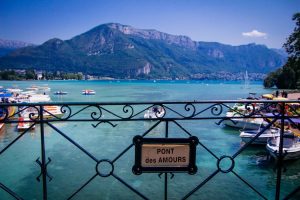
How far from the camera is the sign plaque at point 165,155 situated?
284 cm

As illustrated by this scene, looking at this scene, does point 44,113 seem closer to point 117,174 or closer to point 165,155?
point 165,155

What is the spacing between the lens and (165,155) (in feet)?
9.45

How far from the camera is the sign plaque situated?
284 centimetres

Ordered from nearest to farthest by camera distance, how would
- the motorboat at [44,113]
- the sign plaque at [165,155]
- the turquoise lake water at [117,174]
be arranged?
the sign plaque at [165,155]
the motorboat at [44,113]
the turquoise lake water at [117,174]

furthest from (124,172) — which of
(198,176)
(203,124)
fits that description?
(203,124)

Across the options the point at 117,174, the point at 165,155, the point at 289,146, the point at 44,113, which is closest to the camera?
the point at 165,155

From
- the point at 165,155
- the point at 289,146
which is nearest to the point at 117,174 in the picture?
the point at 289,146

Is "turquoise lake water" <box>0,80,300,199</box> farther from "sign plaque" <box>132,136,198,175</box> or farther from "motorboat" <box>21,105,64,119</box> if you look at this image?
"sign plaque" <box>132,136,198,175</box>

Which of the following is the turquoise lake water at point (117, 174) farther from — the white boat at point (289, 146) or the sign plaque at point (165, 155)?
the sign plaque at point (165, 155)

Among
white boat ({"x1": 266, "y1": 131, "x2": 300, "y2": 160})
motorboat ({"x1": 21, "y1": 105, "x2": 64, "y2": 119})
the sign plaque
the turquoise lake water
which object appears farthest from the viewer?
white boat ({"x1": 266, "y1": 131, "x2": 300, "y2": 160})

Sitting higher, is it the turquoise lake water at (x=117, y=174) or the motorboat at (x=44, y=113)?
the motorboat at (x=44, y=113)

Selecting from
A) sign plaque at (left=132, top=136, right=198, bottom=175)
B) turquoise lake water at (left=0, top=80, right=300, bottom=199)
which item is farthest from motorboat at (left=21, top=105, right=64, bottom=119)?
turquoise lake water at (left=0, top=80, right=300, bottom=199)

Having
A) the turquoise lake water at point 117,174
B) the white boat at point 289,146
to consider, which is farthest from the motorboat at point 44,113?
the white boat at point 289,146

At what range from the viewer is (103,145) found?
23.2 m
